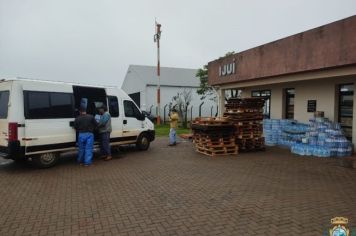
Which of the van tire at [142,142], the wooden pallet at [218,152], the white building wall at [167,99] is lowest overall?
the wooden pallet at [218,152]

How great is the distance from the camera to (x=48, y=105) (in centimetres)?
981

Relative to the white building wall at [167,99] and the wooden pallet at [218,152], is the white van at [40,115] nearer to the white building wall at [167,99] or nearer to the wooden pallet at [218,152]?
the wooden pallet at [218,152]

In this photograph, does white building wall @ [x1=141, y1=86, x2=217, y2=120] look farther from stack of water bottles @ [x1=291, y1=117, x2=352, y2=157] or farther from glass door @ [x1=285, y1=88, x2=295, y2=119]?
stack of water bottles @ [x1=291, y1=117, x2=352, y2=157]

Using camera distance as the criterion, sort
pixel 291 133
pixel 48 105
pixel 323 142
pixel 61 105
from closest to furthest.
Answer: pixel 48 105 < pixel 61 105 < pixel 323 142 < pixel 291 133

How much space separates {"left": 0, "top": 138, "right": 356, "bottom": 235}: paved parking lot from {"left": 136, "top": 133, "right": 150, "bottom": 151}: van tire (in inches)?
95.4

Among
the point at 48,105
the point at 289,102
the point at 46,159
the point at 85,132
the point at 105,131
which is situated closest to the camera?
the point at 48,105

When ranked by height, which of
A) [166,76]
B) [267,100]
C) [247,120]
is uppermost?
[166,76]

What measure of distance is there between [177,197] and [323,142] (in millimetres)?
7266

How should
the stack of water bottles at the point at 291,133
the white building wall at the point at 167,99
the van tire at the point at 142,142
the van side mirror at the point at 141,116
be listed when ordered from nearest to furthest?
1. the van side mirror at the point at 141,116
2. the van tire at the point at 142,142
3. the stack of water bottles at the point at 291,133
4. the white building wall at the point at 167,99

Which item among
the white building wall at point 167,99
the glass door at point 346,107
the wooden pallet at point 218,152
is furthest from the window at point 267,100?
the white building wall at point 167,99

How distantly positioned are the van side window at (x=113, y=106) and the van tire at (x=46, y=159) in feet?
8.20

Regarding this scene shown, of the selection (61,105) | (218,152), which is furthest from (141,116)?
(61,105)

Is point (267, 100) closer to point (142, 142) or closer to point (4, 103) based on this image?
point (142, 142)

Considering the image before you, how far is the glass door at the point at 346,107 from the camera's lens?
479 inches
